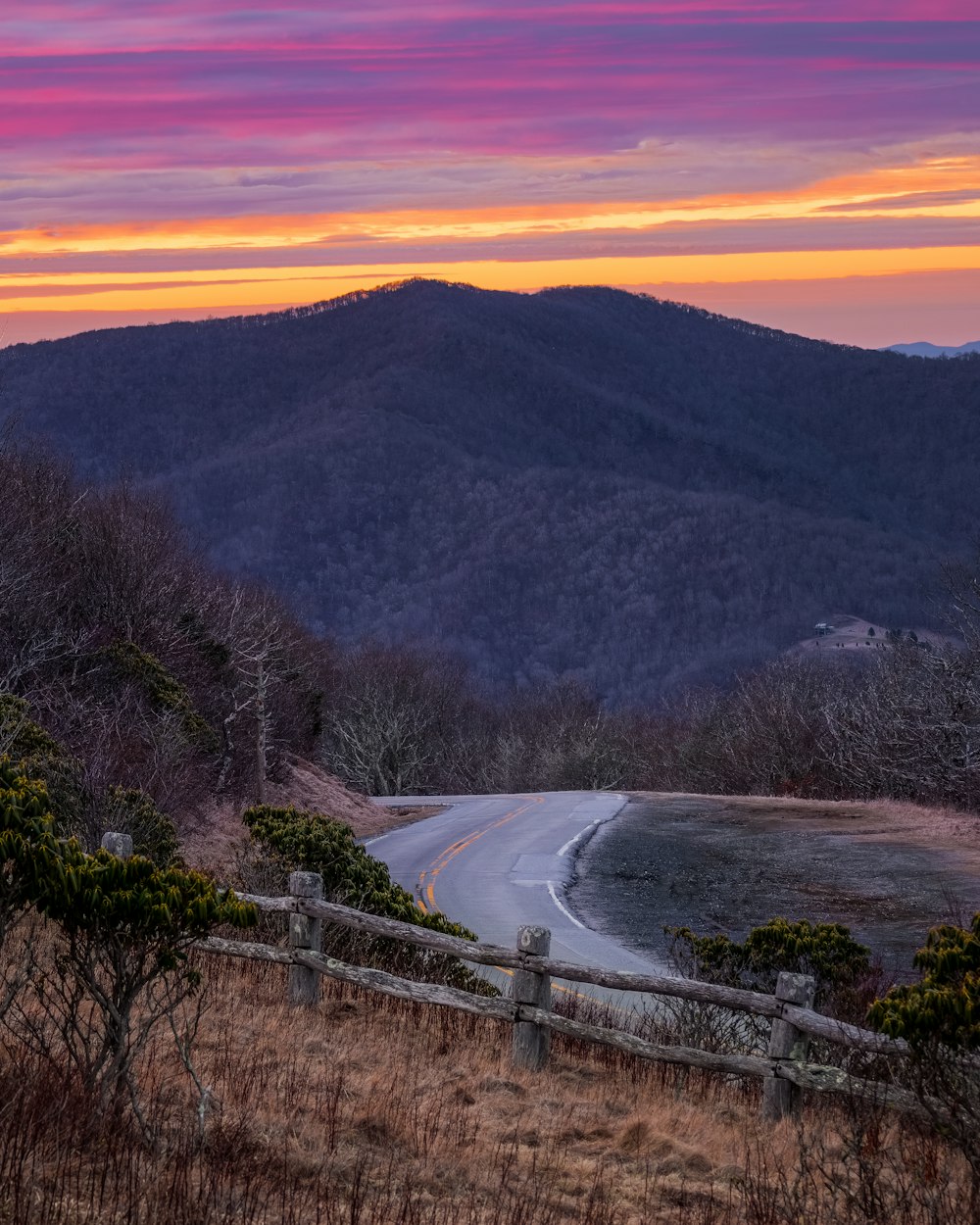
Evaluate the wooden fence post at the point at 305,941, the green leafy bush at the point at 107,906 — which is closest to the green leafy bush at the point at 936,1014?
the green leafy bush at the point at 107,906

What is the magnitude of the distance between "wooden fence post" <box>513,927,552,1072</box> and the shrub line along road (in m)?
5.39

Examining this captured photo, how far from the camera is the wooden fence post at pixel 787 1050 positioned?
938 centimetres

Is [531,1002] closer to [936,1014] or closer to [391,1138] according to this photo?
[391,1138]

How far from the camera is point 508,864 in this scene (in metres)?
34.8

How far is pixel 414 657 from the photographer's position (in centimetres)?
10850

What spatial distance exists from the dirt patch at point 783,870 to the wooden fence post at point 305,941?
12.3 m

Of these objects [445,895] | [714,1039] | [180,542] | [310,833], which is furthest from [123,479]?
[714,1039]

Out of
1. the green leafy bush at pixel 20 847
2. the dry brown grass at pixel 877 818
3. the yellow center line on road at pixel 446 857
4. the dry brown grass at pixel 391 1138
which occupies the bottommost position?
the yellow center line on road at pixel 446 857

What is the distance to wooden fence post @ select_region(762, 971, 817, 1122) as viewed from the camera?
9.38m

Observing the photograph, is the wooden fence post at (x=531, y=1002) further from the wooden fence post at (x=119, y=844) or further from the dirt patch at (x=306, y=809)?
the dirt patch at (x=306, y=809)

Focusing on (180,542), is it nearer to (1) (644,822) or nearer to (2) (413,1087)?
(1) (644,822)

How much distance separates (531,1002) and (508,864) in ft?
81.3

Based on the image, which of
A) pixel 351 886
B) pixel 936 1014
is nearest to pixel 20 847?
pixel 936 1014

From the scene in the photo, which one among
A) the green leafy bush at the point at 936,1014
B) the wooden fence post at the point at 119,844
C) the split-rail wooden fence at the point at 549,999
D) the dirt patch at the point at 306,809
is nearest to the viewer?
the green leafy bush at the point at 936,1014
